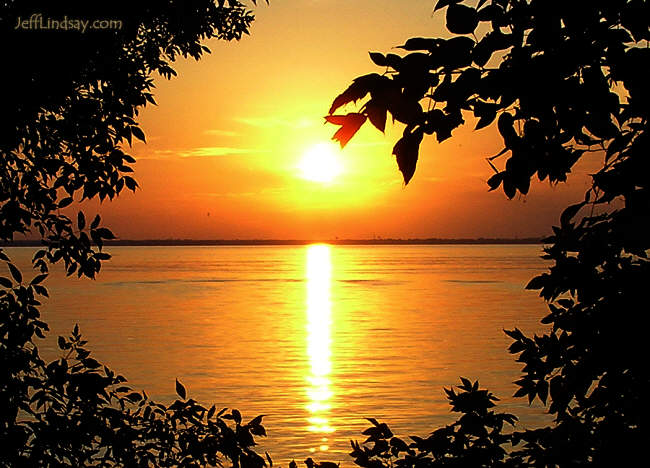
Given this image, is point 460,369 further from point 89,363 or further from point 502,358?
point 89,363

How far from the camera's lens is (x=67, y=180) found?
274 inches

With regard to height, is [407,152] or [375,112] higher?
[375,112]

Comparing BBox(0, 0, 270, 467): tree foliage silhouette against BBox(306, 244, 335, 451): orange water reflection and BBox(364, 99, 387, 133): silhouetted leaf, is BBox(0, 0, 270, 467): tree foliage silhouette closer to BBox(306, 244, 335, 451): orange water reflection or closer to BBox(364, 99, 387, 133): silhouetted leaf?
BBox(364, 99, 387, 133): silhouetted leaf

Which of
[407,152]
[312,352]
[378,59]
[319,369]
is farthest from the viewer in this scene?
[312,352]

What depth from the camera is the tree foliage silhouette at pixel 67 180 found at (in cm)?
624

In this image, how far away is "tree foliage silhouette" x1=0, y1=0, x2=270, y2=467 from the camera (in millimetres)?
6238

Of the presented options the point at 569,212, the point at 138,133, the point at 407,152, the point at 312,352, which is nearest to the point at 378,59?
the point at 407,152

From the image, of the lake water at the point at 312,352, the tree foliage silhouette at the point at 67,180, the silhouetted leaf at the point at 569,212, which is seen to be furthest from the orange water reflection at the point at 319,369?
the silhouetted leaf at the point at 569,212

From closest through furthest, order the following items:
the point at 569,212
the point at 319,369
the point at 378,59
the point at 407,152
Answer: the point at 407,152, the point at 378,59, the point at 569,212, the point at 319,369

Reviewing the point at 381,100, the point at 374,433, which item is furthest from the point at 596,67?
the point at 374,433

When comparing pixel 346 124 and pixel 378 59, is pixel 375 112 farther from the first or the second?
pixel 378 59

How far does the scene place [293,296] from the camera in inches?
3250

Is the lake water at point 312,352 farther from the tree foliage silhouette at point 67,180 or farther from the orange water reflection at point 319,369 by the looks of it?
the tree foliage silhouette at point 67,180

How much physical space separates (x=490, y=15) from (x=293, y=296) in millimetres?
79825
